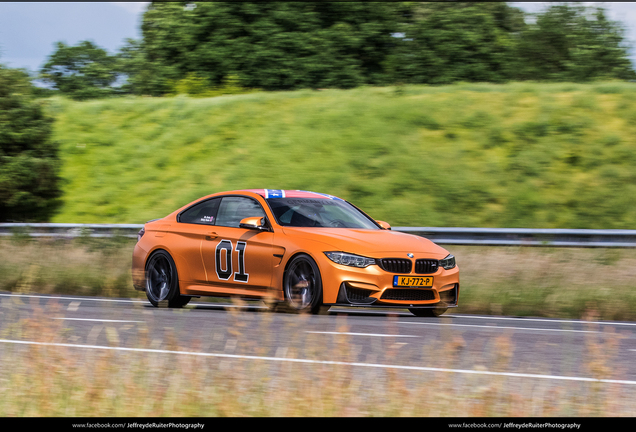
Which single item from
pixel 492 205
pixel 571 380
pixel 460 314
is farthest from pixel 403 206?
pixel 571 380

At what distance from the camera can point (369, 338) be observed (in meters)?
8.68

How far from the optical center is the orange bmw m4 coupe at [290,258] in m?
10.0

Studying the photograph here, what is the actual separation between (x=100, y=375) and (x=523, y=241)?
11010 mm

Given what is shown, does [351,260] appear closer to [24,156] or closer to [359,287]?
[359,287]

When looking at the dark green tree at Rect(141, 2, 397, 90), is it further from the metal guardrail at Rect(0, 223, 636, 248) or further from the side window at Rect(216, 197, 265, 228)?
the side window at Rect(216, 197, 265, 228)

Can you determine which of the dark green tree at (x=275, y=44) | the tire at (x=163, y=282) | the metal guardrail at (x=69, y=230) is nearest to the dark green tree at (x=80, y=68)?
the dark green tree at (x=275, y=44)

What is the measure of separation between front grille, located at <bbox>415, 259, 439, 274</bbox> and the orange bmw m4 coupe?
0.04 feet

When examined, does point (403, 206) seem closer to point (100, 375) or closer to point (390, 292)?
point (390, 292)

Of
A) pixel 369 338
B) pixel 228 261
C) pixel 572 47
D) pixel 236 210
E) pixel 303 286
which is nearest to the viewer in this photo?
pixel 369 338

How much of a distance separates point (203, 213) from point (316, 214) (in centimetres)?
160

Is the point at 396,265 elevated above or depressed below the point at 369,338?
above

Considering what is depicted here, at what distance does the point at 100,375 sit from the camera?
5914 millimetres

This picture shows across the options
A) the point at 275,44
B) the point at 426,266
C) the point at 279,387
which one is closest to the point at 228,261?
the point at 426,266

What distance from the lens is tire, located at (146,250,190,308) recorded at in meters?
11.7
